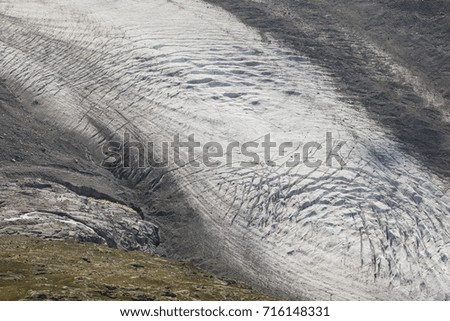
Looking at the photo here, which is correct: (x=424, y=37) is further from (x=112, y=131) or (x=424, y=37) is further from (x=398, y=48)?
(x=112, y=131)

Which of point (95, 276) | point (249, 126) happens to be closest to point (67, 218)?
point (95, 276)

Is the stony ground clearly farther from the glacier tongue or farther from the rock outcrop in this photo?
the glacier tongue

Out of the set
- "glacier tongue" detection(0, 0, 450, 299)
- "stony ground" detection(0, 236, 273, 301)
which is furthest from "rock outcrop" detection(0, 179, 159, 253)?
"glacier tongue" detection(0, 0, 450, 299)

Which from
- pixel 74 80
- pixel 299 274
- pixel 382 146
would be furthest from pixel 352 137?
pixel 74 80

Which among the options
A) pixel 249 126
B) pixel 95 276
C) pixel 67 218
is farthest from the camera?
pixel 249 126

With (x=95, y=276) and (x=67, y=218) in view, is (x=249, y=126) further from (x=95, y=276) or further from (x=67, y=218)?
(x=95, y=276)

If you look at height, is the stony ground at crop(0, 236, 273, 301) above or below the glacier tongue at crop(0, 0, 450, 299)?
below

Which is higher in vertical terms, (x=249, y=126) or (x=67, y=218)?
(x=249, y=126)

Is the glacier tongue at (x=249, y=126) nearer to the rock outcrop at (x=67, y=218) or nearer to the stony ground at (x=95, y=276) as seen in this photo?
the stony ground at (x=95, y=276)

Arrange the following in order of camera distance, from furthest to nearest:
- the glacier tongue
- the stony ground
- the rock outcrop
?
the glacier tongue
the rock outcrop
the stony ground

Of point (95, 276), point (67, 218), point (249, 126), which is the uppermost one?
point (249, 126)
